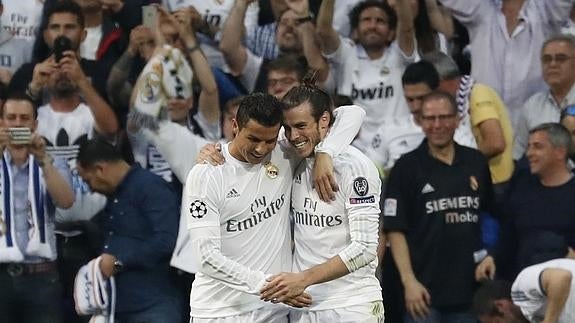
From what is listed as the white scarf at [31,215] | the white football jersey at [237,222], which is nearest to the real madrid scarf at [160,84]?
the white scarf at [31,215]

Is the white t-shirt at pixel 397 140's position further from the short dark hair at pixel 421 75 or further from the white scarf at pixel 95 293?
the white scarf at pixel 95 293

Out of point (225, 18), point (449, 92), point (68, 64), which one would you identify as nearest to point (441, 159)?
point (449, 92)

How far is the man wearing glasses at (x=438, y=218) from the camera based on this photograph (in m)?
8.84

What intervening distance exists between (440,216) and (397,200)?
311mm

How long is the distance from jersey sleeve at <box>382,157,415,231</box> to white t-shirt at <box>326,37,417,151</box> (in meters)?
0.55

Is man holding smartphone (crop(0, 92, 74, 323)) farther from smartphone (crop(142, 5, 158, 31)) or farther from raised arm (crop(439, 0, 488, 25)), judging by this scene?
raised arm (crop(439, 0, 488, 25))

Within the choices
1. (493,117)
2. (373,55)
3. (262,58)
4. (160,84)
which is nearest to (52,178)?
(160,84)

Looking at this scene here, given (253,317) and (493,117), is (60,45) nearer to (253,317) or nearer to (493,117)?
Answer: (493,117)

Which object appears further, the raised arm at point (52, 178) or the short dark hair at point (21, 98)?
the short dark hair at point (21, 98)

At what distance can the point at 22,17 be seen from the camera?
32.9 feet

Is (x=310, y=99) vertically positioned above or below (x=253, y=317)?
above

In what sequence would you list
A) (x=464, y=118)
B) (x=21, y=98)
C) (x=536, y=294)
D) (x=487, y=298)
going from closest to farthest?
(x=536, y=294), (x=487, y=298), (x=21, y=98), (x=464, y=118)

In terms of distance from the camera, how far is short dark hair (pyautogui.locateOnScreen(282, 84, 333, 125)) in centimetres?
654

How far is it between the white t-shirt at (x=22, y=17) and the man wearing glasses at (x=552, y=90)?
3.75 meters
